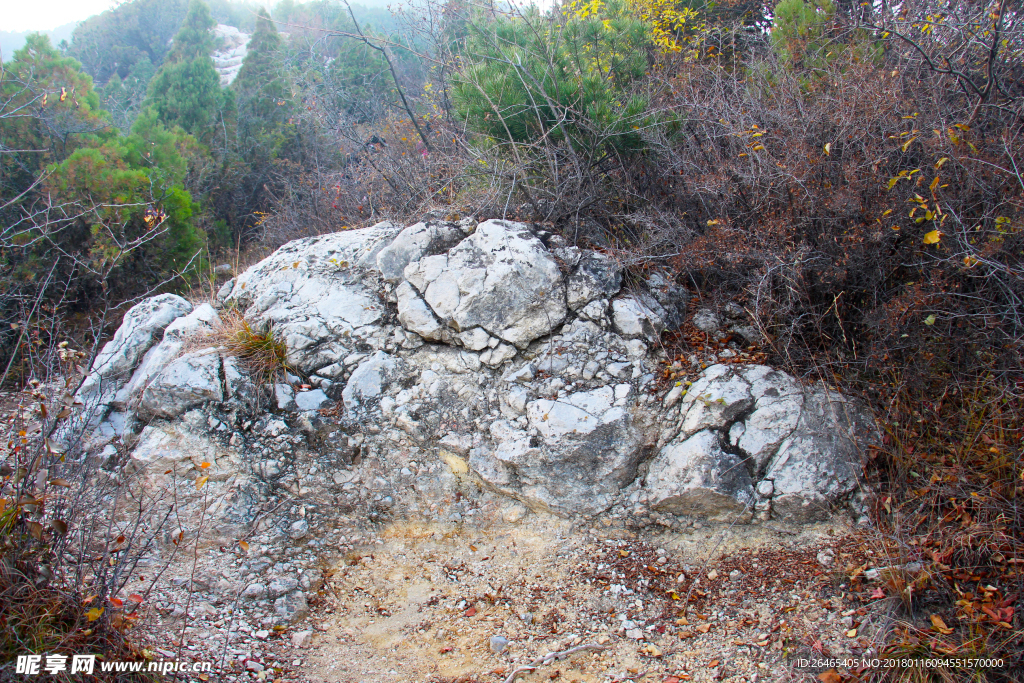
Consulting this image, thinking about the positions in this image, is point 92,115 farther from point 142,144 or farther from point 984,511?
point 984,511

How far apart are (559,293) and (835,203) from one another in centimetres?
182

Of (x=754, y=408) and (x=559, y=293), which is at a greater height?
(x=559, y=293)

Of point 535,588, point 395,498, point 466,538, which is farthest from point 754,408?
point 395,498

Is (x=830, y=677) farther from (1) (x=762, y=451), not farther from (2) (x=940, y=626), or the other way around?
(1) (x=762, y=451)

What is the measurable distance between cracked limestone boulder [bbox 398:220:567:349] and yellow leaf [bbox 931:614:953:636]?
2597mm

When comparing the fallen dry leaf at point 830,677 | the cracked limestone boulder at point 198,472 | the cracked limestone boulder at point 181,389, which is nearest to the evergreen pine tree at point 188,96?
the cracked limestone boulder at point 181,389

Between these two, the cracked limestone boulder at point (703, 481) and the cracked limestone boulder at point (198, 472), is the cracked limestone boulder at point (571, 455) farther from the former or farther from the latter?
the cracked limestone boulder at point (198, 472)

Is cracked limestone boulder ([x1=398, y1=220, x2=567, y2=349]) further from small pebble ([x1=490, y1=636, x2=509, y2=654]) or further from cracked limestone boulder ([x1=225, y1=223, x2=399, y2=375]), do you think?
small pebble ([x1=490, y1=636, x2=509, y2=654])

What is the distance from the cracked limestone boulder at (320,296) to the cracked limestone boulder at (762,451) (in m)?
2.33

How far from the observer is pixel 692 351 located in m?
3.78

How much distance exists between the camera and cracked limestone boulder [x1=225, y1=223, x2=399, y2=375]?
4039 mm

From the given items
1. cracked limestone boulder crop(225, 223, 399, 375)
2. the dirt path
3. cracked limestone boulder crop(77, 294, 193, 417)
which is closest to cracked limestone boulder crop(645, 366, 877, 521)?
the dirt path

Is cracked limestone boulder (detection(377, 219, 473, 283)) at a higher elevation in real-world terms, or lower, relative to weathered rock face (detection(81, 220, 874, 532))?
higher

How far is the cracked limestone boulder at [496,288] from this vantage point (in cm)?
385
